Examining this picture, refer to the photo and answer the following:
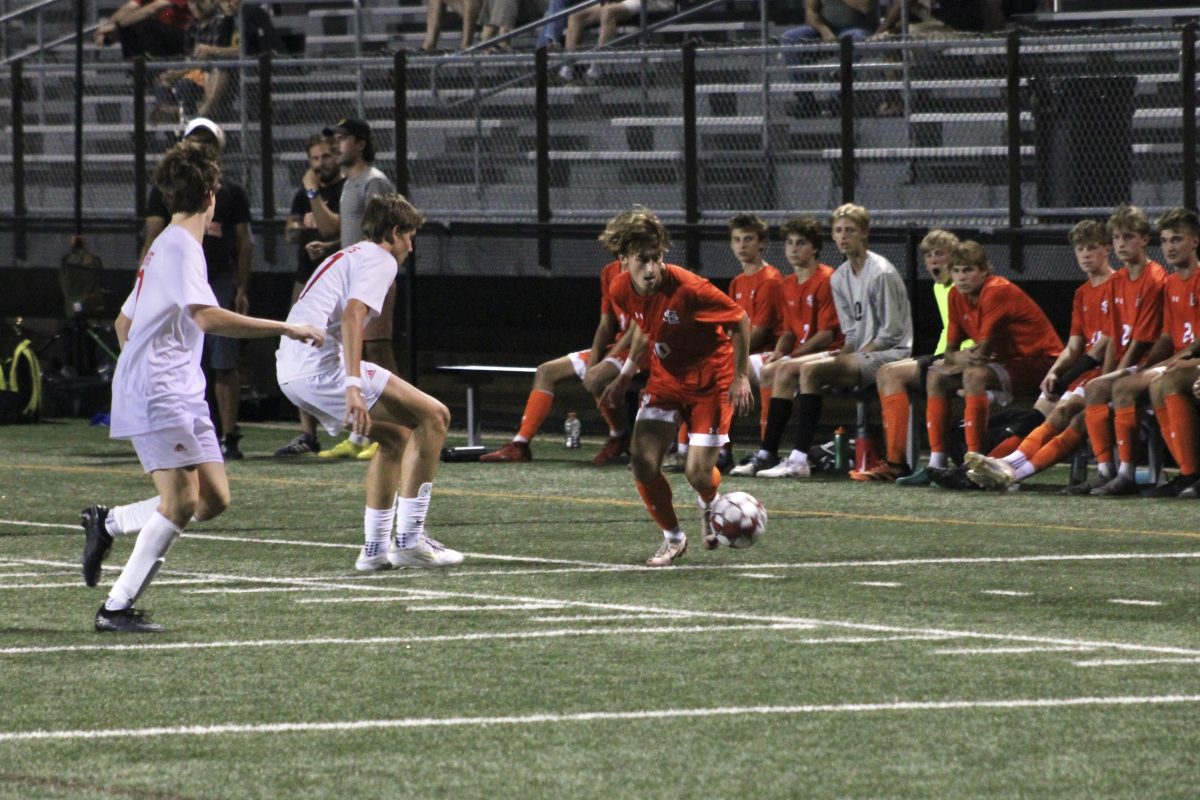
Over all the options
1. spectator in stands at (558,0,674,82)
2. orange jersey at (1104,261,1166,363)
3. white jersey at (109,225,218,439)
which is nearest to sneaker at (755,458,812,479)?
orange jersey at (1104,261,1166,363)

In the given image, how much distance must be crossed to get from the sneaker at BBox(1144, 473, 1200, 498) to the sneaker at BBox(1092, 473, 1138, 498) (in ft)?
0.47

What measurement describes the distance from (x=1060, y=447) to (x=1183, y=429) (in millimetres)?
809

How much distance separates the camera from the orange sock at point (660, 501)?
1063cm

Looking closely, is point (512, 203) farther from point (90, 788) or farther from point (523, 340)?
point (90, 788)

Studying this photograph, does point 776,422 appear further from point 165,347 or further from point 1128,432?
point 165,347

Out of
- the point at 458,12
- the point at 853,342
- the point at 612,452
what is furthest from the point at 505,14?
the point at 853,342

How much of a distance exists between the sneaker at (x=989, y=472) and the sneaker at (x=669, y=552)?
141 inches

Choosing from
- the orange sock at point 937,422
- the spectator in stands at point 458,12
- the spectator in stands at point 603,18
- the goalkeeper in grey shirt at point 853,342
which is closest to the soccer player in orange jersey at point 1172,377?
the orange sock at point 937,422

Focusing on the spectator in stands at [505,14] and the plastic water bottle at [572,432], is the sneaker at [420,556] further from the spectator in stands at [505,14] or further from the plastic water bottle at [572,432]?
the spectator in stands at [505,14]

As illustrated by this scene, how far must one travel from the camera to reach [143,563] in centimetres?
855

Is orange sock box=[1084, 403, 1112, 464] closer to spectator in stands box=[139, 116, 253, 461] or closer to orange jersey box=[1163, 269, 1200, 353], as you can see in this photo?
orange jersey box=[1163, 269, 1200, 353]

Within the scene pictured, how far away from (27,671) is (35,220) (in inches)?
595

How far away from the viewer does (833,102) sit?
58.5 ft

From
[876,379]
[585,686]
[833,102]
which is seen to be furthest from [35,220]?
[585,686]
